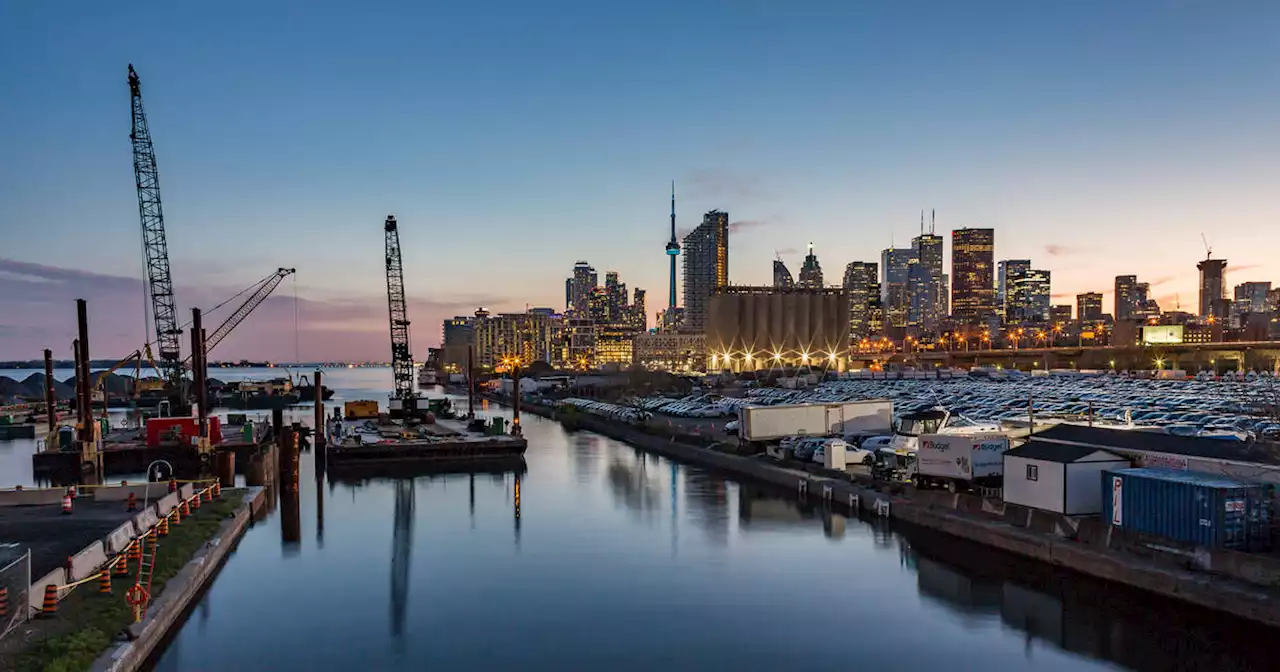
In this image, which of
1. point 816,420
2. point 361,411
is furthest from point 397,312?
point 816,420

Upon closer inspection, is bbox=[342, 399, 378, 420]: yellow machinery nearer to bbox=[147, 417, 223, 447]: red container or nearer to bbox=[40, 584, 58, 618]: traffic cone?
bbox=[147, 417, 223, 447]: red container

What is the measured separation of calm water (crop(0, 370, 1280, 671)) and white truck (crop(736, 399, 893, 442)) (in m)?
9.08

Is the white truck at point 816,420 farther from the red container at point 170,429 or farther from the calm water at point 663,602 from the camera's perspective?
the red container at point 170,429

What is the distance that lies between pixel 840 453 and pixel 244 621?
26.4 m

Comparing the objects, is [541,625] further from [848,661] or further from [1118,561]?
[1118,561]

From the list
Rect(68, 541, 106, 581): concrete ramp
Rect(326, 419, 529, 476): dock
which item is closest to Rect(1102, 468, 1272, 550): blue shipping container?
Rect(68, 541, 106, 581): concrete ramp

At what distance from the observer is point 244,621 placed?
22.6m

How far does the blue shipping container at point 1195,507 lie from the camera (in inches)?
779

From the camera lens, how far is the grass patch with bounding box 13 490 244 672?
13938 mm

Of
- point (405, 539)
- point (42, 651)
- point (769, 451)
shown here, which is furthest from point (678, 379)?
point (42, 651)

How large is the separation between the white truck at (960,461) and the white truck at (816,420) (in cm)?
1453

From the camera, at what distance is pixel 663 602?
2445 cm

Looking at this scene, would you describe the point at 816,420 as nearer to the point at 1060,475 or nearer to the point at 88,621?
the point at 1060,475

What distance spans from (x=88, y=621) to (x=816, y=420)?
120ft
